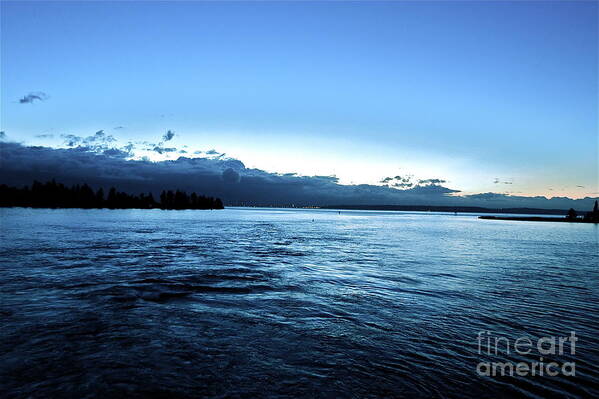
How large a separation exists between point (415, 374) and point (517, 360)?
388 cm

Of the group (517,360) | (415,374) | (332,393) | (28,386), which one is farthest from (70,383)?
(517,360)

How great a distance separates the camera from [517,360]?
412 inches

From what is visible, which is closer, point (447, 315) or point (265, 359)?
point (265, 359)

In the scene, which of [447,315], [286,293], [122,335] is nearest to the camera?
[122,335]

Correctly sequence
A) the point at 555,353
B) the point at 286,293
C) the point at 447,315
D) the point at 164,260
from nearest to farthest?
the point at 555,353 → the point at 447,315 → the point at 286,293 → the point at 164,260

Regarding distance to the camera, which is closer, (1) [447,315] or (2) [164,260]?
(1) [447,315]

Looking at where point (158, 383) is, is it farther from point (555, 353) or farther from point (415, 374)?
point (555, 353)

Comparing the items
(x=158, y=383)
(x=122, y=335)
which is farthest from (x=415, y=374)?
(x=122, y=335)

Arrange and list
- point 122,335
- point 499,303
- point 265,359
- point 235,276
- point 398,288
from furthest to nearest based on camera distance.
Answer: point 235,276 < point 398,288 < point 499,303 < point 122,335 < point 265,359

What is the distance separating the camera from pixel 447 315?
1473cm

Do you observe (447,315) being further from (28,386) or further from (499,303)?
(28,386)

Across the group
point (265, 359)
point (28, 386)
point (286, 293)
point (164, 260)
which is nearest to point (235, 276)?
point (286, 293)

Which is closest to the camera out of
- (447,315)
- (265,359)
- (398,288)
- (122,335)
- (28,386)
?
(28,386)

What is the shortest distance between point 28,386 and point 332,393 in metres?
7.64
